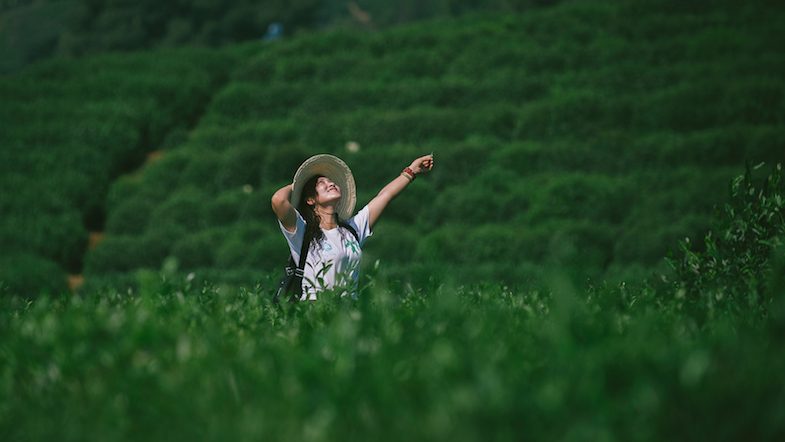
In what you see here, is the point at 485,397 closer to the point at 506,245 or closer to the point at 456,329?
the point at 456,329

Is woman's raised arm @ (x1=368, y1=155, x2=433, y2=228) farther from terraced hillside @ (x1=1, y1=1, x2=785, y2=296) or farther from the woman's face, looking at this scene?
terraced hillside @ (x1=1, y1=1, x2=785, y2=296)

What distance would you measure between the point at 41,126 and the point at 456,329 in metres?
19.1

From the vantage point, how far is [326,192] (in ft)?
19.9

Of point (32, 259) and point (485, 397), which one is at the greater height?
point (485, 397)

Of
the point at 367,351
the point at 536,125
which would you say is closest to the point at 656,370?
the point at 367,351

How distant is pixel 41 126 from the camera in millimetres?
21188

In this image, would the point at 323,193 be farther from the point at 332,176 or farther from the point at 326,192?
the point at 332,176

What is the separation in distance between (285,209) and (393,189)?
34.6 inches

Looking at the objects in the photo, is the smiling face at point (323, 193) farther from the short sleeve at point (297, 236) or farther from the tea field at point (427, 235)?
the tea field at point (427, 235)

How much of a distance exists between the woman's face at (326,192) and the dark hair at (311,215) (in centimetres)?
4

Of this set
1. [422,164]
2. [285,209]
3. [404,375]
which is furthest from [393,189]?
[404,375]

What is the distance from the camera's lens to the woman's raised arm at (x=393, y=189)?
20.1 feet

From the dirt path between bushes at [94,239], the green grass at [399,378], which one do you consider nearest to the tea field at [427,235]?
the green grass at [399,378]

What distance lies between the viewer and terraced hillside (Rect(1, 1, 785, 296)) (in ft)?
50.3
